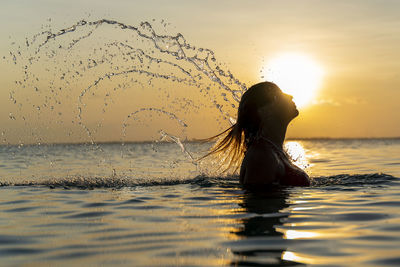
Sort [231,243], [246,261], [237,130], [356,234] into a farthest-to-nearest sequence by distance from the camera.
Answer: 1. [237,130]
2. [356,234]
3. [231,243]
4. [246,261]

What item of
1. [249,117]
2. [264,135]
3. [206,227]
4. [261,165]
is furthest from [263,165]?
[206,227]

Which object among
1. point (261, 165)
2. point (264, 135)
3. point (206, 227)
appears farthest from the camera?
point (264, 135)

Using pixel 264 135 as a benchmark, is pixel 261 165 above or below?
below

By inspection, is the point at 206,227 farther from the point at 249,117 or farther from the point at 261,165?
the point at 249,117

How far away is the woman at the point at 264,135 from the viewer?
6.94 m

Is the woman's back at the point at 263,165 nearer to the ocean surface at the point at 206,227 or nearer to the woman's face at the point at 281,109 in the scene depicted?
the ocean surface at the point at 206,227

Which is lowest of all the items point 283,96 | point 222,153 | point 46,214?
point 46,214

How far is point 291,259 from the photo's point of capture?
3.71 metres

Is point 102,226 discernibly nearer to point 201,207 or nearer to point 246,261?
point 201,207

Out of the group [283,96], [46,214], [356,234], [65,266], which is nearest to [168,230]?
[65,266]

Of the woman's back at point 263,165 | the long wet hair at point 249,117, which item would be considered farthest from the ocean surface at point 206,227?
the long wet hair at point 249,117

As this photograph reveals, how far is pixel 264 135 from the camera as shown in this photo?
7.33 m

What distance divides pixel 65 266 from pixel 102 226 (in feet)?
5.24

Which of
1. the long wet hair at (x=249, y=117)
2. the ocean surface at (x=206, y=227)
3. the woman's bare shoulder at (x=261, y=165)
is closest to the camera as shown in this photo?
the ocean surface at (x=206, y=227)
